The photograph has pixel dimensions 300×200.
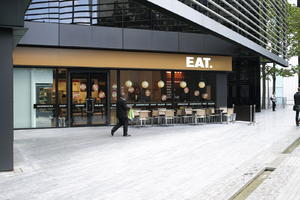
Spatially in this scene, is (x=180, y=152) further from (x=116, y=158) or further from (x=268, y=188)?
(x=268, y=188)

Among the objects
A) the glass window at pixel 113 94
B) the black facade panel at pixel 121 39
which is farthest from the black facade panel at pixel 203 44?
the glass window at pixel 113 94

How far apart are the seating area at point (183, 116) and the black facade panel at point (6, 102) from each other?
391 inches

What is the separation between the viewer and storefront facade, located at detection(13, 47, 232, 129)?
1766 centimetres

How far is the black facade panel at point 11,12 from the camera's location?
842 centimetres

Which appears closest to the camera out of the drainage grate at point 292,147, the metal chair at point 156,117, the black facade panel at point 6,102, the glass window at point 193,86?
the black facade panel at point 6,102

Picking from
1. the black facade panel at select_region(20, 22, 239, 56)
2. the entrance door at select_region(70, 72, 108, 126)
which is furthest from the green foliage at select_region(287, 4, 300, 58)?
the entrance door at select_region(70, 72, 108, 126)

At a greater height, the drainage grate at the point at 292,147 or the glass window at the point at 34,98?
the glass window at the point at 34,98

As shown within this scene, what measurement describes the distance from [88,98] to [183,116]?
521cm

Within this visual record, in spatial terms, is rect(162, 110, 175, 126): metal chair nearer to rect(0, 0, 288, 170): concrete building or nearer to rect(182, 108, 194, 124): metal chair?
rect(182, 108, 194, 124): metal chair

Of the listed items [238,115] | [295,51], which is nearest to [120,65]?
[238,115]

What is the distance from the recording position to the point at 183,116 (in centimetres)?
1997

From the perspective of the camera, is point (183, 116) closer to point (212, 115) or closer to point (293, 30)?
point (212, 115)

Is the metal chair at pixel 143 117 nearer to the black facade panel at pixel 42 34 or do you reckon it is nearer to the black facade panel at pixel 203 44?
the black facade panel at pixel 203 44

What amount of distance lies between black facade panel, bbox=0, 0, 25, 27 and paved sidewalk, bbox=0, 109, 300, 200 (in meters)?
3.46
